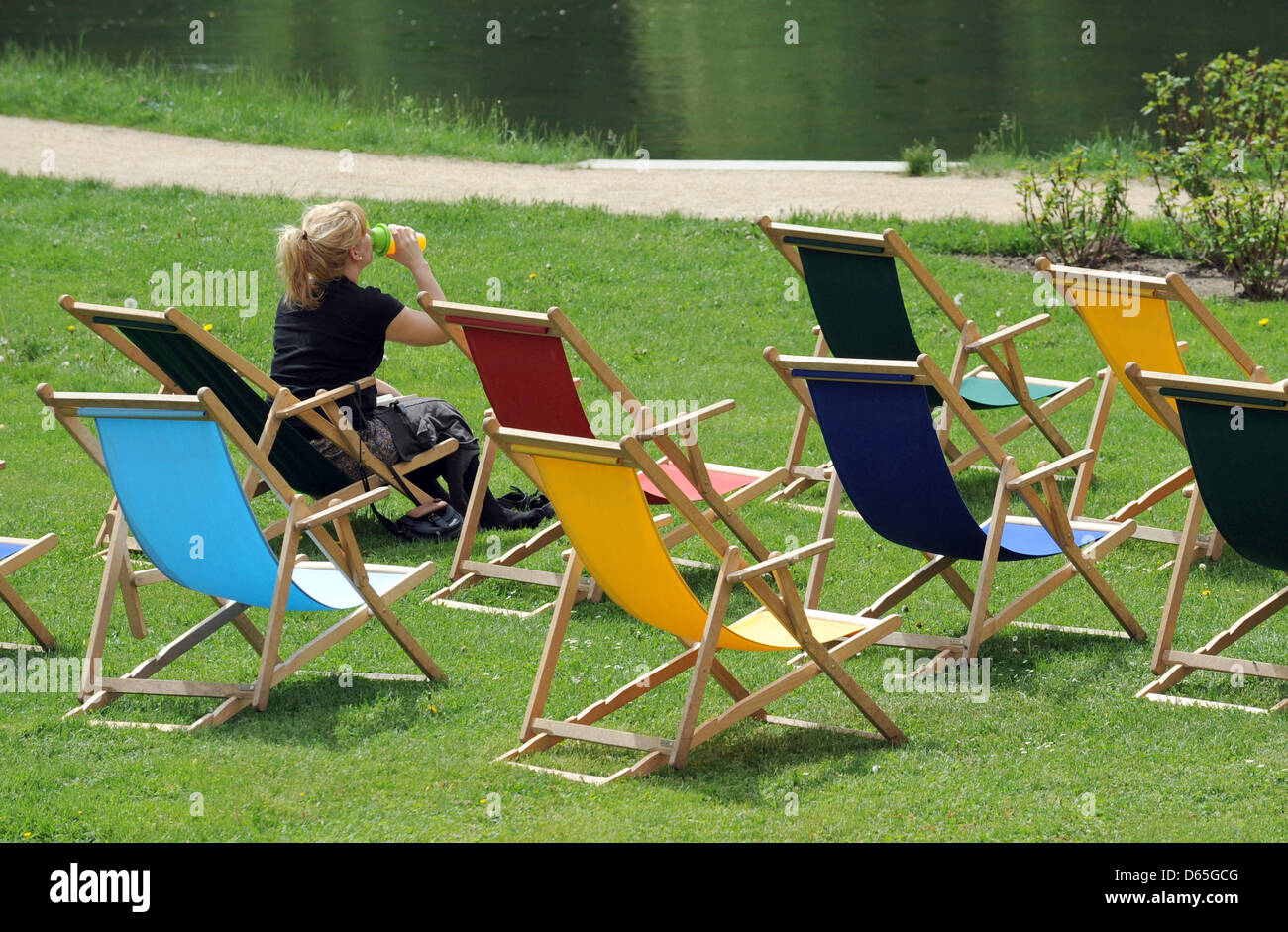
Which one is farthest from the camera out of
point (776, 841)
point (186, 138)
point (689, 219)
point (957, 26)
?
point (957, 26)

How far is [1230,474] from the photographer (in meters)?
4.31

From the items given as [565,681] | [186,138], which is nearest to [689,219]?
[186,138]

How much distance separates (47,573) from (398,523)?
1302mm

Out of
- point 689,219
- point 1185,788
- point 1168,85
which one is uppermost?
point 1168,85

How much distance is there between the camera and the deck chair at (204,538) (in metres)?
4.29

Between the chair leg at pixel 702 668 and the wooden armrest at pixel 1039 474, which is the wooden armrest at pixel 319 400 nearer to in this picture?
the chair leg at pixel 702 668

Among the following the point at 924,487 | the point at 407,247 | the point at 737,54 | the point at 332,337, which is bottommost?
the point at 924,487

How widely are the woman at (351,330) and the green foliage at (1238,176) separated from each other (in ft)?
16.6

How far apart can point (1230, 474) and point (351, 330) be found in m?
3.18

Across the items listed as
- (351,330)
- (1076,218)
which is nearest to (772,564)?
(351,330)

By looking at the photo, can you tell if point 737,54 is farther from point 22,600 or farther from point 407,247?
point 22,600

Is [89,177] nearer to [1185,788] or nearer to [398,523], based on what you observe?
[398,523]

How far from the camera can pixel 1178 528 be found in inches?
240

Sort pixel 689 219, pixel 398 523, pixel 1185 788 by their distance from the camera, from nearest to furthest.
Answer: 1. pixel 1185 788
2. pixel 398 523
3. pixel 689 219
